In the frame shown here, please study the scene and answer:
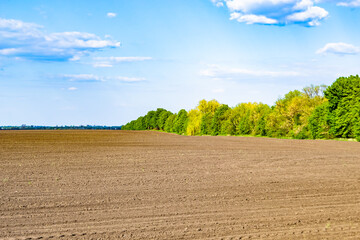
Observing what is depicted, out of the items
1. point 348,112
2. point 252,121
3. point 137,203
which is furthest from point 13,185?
point 252,121

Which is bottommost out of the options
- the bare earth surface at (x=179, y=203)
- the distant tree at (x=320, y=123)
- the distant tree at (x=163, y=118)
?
the bare earth surface at (x=179, y=203)

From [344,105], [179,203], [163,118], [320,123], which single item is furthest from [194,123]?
[179,203]

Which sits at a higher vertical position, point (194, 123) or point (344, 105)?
point (344, 105)

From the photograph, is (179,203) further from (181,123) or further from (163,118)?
(163,118)

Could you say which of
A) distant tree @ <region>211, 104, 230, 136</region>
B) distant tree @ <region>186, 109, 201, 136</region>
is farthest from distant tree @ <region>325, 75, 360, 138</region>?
distant tree @ <region>186, 109, 201, 136</region>

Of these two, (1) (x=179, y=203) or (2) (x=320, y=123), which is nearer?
(1) (x=179, y=203)

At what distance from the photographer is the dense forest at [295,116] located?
207 feet

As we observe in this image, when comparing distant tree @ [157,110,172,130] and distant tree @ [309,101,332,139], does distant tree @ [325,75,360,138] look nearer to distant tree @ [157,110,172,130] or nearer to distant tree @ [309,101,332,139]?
distant tree @ [309,101,332,139]

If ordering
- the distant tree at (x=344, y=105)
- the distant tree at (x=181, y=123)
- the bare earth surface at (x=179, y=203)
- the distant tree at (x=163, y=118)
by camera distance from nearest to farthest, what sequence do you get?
1. the bare earth surface at (x=179, y=203)
2. the distant tree at (x=344, y=105)
3. the distant tree at (x=181, y=123)
4. the distant tree at (x=163, y=118)

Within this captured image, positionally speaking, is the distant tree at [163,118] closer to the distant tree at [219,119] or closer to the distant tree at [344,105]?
the distant tree at [219,119]

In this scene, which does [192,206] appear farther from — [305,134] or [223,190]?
[305,134]

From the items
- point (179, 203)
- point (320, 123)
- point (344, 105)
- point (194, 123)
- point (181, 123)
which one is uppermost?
point (344, 105)

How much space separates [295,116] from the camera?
81.6 m

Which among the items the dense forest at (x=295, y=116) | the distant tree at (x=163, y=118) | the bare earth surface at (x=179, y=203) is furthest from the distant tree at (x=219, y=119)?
the bare earth surface at (x=179, y=203)
